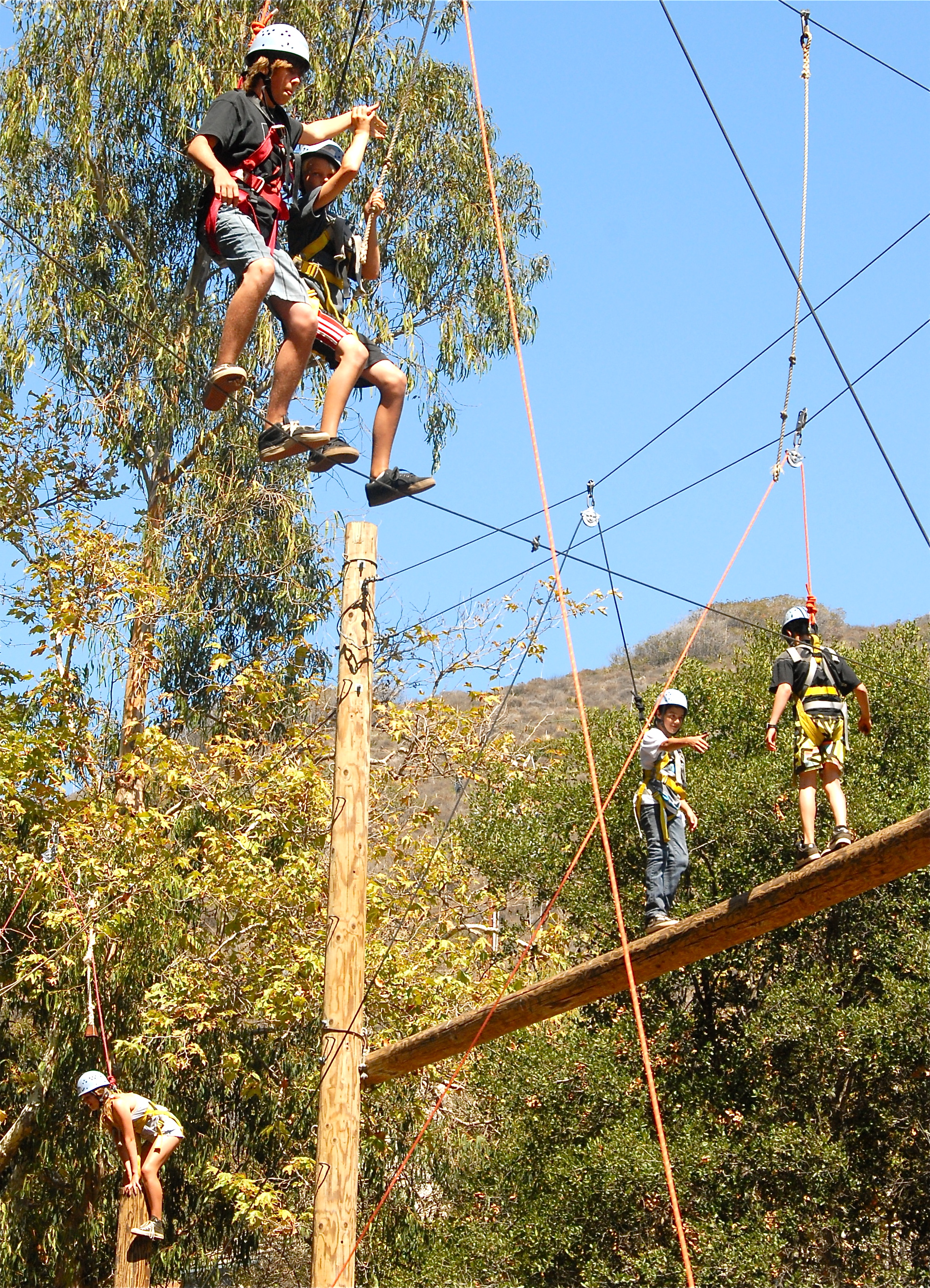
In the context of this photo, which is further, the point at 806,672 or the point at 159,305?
the point at 159,305

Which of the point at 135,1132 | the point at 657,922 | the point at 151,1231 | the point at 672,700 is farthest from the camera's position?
the point at 135,1132

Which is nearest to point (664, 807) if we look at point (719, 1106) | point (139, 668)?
point (719, 1106)

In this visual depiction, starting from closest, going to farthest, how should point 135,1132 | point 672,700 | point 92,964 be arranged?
point 672,700 < point 135,1132 < point 92,964

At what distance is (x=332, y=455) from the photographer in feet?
22.4

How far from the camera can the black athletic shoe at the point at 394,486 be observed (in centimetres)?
695

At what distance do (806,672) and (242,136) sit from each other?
3.53m

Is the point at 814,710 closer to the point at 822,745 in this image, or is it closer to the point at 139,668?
the point at 822,745

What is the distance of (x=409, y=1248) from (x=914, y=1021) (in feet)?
16.8

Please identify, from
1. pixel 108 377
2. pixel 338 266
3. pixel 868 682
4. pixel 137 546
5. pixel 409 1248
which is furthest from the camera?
pixel 868 682

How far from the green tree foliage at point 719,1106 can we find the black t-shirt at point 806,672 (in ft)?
24.2

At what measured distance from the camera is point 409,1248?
45.0ft

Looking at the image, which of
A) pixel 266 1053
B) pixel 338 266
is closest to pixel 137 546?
pixel 266 1053

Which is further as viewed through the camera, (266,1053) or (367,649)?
(266,1053)

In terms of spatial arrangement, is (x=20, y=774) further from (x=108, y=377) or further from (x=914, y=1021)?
(x=914, y=1021)
